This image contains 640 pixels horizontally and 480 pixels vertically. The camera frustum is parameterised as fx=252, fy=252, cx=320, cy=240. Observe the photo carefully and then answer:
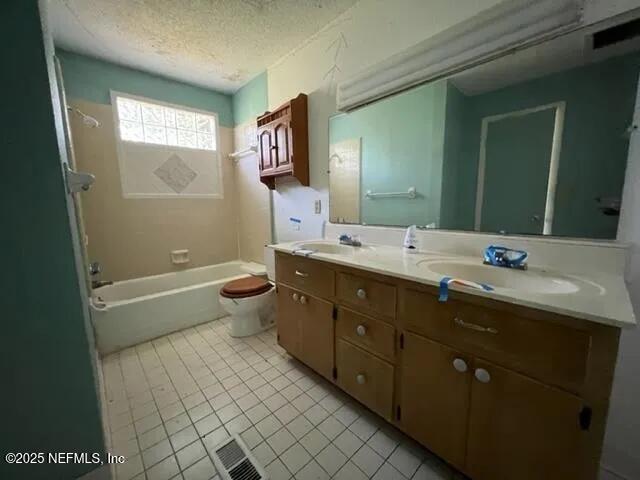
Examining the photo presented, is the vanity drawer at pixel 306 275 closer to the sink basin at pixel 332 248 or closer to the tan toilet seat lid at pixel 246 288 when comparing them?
the sink basin at pixel 332 248

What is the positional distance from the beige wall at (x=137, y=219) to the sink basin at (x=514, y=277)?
256 cm

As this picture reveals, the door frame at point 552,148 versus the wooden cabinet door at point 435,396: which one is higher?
the door frame at point 552,148

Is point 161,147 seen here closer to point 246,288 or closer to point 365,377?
point 246,288

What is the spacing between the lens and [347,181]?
1830 mm

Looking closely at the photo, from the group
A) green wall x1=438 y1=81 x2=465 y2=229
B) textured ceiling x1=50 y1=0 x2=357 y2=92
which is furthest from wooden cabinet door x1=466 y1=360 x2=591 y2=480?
textured ceiling x1=50 y1=0 x2=357 y2=92

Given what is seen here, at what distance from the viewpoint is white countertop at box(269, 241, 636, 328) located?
625 mm

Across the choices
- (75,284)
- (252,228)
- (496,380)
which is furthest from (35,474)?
(252,228)

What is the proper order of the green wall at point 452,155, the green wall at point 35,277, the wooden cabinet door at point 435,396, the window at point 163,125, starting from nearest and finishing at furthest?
the green wall at point 35,277 → the wooden cabinet door at point 435,396 → the green wall at point 452,155 → the window at point 163,125

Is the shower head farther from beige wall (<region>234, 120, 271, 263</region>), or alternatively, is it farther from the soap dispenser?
the soap dispenser

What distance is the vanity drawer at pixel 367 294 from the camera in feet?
3.55

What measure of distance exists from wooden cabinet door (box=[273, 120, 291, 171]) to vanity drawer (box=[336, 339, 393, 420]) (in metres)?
1.45

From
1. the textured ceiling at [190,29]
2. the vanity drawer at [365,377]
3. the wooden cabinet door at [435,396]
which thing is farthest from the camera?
the textured ceiling at [190,29]

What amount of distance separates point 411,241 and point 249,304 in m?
1.37

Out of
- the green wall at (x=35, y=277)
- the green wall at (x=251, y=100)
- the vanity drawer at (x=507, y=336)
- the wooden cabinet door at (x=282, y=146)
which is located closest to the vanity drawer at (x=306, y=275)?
the vanity drawer at (x=507, y=336)
